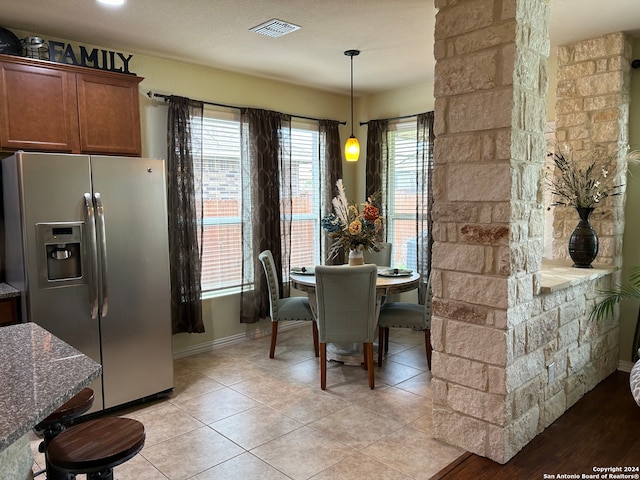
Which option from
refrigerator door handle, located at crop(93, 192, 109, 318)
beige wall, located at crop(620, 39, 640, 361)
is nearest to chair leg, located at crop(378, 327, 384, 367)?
beige wall, located at crop(620, 39, 640, 361)

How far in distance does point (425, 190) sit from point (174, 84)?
2697 mm

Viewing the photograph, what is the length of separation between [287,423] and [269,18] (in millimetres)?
2715

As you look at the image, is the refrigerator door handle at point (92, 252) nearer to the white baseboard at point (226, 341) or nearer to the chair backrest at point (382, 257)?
the white baseboard at point (226, 341)

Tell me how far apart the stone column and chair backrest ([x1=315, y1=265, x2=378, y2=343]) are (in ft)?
2.71

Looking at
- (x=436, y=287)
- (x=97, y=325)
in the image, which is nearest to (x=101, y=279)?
(x=97, y=325)

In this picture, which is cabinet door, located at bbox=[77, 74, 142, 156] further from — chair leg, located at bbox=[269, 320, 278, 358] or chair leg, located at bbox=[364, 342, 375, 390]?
chair leg, located at bbox=[364, 342, 375, 390]

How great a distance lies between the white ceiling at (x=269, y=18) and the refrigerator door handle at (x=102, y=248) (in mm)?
1218

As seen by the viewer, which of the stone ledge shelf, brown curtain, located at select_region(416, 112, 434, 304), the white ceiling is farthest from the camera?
brown curtain, located at select_region(416, 112, 434, 304)

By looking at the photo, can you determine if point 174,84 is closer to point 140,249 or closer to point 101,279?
point 140,249

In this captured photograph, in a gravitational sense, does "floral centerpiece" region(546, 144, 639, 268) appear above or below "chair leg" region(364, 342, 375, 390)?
above

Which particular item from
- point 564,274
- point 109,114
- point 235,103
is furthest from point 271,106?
point 564,274

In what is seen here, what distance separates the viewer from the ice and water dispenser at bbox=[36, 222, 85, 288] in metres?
2.90

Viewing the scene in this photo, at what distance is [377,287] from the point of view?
12.3ft

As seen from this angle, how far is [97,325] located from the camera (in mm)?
3123
